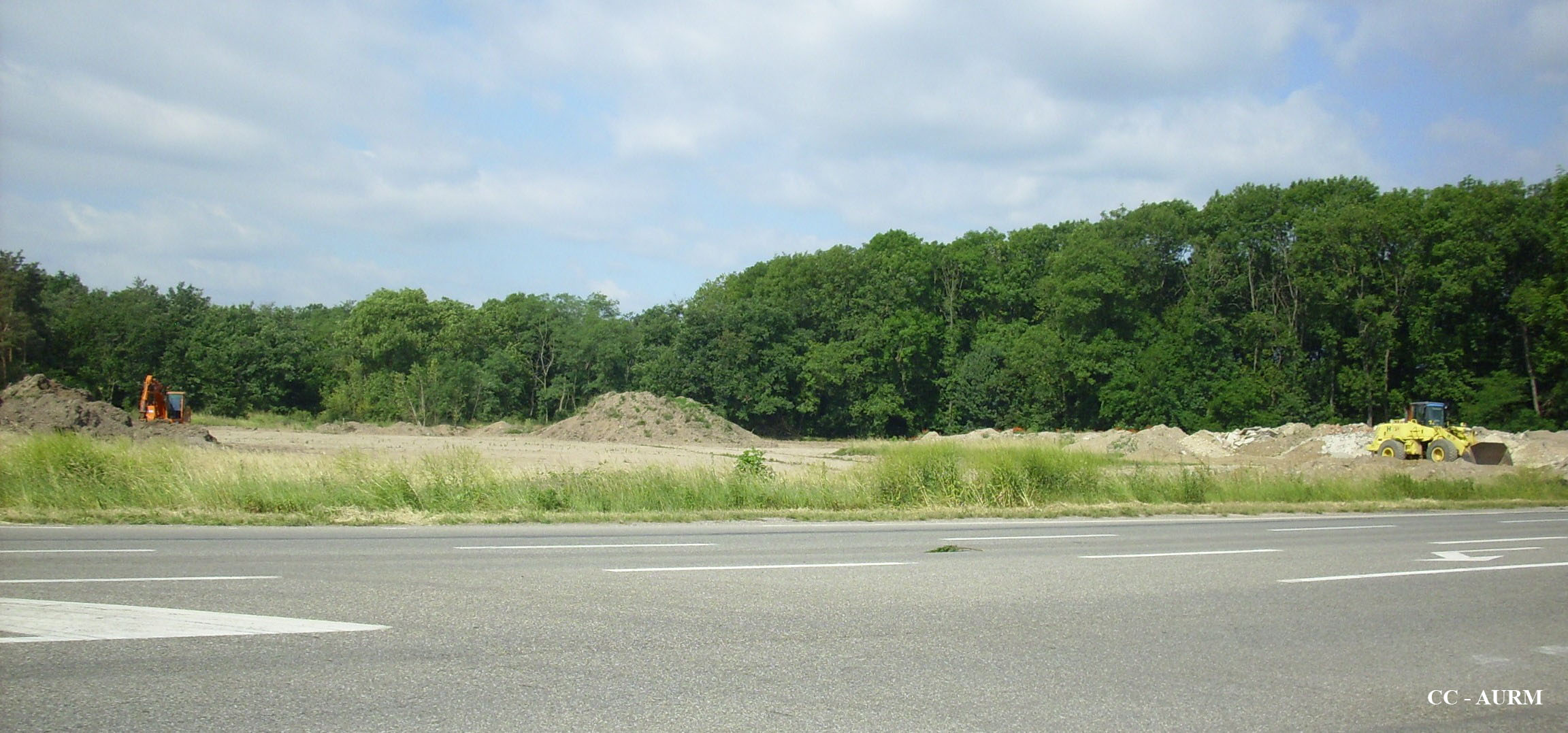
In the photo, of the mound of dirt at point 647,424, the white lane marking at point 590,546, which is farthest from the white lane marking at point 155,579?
the mound of dirt at point 647,424

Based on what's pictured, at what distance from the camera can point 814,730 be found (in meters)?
5.21

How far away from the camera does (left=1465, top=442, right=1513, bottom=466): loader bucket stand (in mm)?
43250

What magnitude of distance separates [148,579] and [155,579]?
6cm

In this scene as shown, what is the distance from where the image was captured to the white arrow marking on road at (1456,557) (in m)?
13.1

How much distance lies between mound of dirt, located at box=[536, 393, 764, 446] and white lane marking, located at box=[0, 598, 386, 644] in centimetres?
5221

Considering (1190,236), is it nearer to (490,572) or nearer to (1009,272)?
(1009,272)

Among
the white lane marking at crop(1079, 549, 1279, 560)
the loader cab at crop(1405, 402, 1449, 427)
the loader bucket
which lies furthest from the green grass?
the loader cab at crop(1405, 402, 1449, 427)

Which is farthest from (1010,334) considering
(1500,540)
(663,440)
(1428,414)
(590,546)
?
(590,546)

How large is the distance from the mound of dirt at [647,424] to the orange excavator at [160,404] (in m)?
20.0

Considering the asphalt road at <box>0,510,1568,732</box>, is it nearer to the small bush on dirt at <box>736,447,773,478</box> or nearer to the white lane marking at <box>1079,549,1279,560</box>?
the white lane marking at <box>1079,549,1279,560</box>

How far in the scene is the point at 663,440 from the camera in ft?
200

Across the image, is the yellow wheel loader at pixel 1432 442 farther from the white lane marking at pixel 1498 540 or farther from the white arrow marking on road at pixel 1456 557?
the white arrow marking on road at pixel 1456 557

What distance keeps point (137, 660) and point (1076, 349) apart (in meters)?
68.8

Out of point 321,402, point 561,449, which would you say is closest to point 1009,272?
point 561,449
